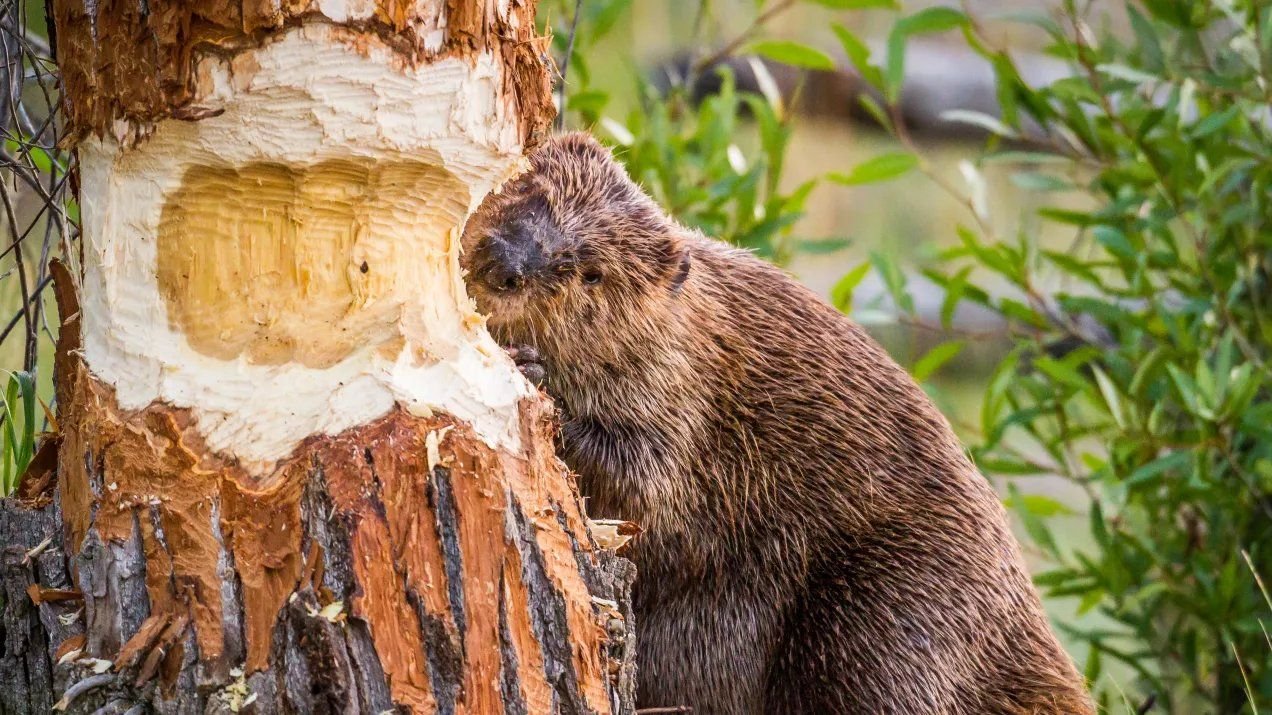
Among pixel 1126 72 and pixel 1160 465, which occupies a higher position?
pixel 1126 72

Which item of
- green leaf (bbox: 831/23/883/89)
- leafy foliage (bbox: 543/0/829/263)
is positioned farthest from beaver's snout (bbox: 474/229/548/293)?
green leaf (bbox: 831/23/883/89)

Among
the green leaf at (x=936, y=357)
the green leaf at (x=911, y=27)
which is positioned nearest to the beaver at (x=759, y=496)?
the green leaf at (x=936, y=357)

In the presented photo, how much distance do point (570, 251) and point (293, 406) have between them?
843 mm

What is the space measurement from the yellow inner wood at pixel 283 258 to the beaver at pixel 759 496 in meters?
0.66

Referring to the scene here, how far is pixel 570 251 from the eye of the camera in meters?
2.27

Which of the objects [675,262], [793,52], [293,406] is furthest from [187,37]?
[793,52]

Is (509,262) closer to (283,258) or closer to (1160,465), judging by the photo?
(283,258)

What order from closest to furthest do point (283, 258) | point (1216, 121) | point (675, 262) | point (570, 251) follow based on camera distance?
1. point (283, 258)
2. point (570, 251)
3. point (675, 262)
4. point (1216, 121)

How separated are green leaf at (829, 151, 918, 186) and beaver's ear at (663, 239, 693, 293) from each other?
1.13 metres

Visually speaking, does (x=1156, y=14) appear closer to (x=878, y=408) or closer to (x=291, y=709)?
(x=878, y=408)

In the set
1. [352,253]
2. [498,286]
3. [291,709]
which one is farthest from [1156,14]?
[291,709]

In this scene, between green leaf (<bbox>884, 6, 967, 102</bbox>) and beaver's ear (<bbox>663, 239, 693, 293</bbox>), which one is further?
green leaf (<bbox>884, 6, 967, 102</bbox>)

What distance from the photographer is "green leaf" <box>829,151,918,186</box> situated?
3.45 metres

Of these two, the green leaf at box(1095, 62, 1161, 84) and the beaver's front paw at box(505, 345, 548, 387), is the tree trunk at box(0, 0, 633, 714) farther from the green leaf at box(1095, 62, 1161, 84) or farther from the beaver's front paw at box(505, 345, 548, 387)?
the green leaf at box(1095, 62, 1161, 84)
